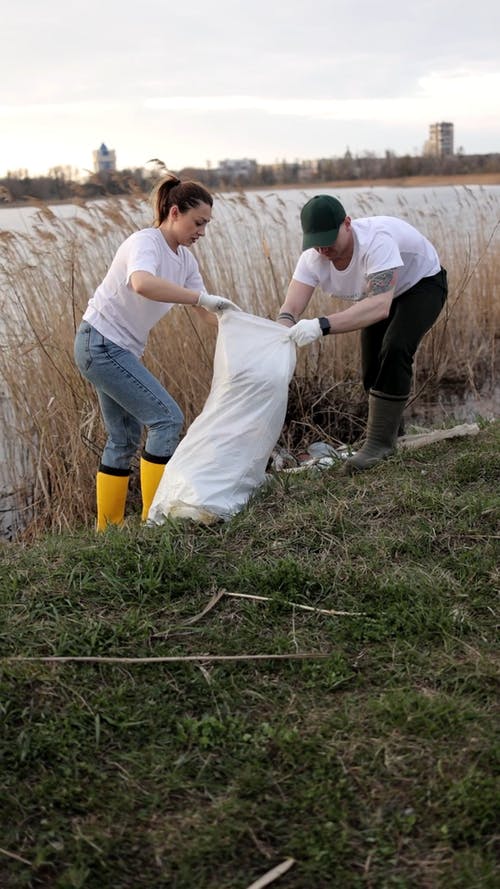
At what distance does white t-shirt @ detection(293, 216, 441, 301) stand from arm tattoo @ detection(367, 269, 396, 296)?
0.07 feet

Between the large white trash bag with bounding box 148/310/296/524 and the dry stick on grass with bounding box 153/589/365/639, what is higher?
the large white trash bag with bounding box 148/310/296/524

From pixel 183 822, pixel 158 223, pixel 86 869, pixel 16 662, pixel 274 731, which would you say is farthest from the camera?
pixel 158 223

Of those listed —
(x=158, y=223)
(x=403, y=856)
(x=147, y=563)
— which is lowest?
(x=403, y=856)

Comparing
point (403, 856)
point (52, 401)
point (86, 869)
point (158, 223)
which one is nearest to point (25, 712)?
point (86, 869)

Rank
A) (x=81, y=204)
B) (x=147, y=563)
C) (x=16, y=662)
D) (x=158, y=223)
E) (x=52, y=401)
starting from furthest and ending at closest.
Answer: (x=81, y=204), (x=52, y=401), (x=158, y=223), (x=147, y=563), (x=16, y=662)

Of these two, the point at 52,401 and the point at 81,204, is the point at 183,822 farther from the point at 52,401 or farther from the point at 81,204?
the point at 81,204

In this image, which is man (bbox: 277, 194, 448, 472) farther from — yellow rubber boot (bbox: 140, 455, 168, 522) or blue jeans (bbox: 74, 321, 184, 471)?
yellow rubber boot (bbox: 140, 455, 168, 522)

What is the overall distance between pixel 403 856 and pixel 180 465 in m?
1.94

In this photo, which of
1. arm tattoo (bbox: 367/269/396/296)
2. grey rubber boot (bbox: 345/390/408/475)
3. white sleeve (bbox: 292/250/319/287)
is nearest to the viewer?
arm tattoo (bbox: 367/269/396/296)

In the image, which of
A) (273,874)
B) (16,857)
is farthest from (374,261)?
(16,857)

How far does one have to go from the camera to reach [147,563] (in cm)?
281

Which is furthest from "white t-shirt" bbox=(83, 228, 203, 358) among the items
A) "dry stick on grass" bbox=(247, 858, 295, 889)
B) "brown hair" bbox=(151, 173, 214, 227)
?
"dry stick on grass" bbox=(247, 858, 295, 889)

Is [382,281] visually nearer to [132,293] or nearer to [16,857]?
[132,293]

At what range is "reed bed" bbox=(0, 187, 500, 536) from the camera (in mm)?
4809
